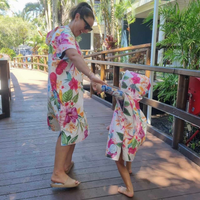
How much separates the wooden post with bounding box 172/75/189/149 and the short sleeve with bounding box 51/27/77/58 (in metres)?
1.42

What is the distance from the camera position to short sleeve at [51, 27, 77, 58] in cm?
175

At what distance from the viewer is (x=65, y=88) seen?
1.85 metres

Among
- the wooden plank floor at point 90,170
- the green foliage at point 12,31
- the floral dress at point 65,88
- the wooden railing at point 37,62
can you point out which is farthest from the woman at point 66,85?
the green foliage at point 12,31

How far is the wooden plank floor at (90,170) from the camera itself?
194 centimetres

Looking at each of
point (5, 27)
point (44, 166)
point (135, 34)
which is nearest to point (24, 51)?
point (5, 27)

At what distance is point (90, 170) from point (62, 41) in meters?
1.26

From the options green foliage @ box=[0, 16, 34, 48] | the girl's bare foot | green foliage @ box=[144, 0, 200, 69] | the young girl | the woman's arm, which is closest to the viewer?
the woman's arm

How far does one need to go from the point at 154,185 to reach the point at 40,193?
97 cm

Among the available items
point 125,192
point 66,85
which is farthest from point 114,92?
point 125,192

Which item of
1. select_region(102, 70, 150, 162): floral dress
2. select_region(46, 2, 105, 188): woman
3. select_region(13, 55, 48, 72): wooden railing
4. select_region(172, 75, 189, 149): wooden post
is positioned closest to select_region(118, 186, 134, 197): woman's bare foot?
select_region(102, 70, 150, 162): floral dress

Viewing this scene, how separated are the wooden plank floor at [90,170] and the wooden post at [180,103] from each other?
0.48 ft

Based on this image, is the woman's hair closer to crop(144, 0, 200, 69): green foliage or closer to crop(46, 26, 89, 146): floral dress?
crop(46, 26, 89, 146): floral dress

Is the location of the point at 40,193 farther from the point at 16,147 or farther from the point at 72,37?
the point at 72,37

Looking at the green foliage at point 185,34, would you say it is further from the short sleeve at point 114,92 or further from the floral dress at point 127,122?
the short sleeve at point 114,92
